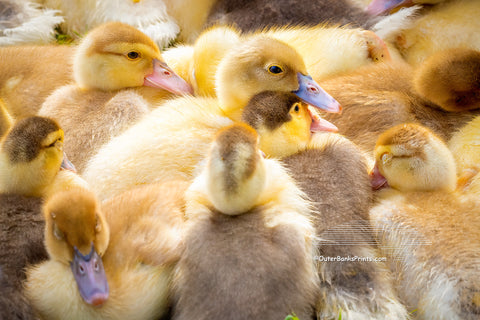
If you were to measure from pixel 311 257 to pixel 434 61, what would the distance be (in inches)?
43.5

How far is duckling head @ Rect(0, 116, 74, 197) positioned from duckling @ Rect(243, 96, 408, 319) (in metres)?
0.68

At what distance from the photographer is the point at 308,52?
10.7ft

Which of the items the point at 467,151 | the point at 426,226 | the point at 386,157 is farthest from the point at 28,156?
the point at 467,151

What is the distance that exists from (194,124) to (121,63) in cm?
54

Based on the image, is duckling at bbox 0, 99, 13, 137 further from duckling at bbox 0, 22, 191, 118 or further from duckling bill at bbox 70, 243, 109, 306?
duckling bill at bbox 70, 243, 109, 306

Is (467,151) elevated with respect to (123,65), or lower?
elevated

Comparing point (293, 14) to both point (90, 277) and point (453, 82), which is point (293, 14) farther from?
point (90, 277)

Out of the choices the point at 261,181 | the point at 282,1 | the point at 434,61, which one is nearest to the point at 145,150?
the point at 261,181

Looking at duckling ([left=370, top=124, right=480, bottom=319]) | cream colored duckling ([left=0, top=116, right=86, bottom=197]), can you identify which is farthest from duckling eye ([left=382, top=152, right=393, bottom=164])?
cream colored duckling ([left=0, top=116, right=86, bottom=197])

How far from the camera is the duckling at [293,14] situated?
3.62 meters

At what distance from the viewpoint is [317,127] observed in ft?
8.71

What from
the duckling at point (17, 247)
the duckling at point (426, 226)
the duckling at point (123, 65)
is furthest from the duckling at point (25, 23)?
the duckling at point (426, 226)

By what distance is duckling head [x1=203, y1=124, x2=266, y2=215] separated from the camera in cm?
213

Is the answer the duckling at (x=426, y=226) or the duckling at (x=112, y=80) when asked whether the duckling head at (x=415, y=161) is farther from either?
the duckling at (x=112, y=80)
